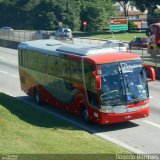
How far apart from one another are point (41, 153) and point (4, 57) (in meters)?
36.2

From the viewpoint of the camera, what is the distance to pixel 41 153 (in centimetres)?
1313

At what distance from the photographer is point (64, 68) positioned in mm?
20719

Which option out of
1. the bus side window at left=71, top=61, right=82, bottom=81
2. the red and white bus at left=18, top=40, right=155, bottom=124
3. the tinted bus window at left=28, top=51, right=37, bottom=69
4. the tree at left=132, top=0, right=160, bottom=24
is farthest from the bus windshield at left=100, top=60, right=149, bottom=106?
the tree at left=132, top=0, right=160, bottom=24

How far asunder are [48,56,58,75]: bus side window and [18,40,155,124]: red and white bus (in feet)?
0.14

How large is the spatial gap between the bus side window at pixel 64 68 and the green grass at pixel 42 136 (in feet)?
5.93

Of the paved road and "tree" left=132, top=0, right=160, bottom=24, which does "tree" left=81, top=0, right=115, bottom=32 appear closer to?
"tree" left=132, top=0, right=160, bottom=24

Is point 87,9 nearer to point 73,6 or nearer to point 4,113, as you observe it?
point 73,6

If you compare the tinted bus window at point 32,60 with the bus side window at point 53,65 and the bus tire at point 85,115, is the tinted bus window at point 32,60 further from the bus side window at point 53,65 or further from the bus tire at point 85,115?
the bus tire at point 85,115

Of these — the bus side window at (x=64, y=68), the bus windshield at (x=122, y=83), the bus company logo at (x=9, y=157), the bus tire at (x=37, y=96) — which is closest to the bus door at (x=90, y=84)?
the bus windshield at (x=122, y=83)

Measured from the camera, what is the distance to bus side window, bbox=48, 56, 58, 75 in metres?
21.5

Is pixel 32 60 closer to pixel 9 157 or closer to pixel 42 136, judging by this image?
pixel 42 136

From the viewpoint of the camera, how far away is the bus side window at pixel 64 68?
2033 cm

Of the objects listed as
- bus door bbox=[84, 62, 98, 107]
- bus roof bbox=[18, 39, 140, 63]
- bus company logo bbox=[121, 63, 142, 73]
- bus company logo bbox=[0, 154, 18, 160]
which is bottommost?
bus company logo bbox=[0, 154, 18, 160]

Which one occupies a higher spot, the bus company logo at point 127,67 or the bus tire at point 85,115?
the bus company logo at point 127,67
